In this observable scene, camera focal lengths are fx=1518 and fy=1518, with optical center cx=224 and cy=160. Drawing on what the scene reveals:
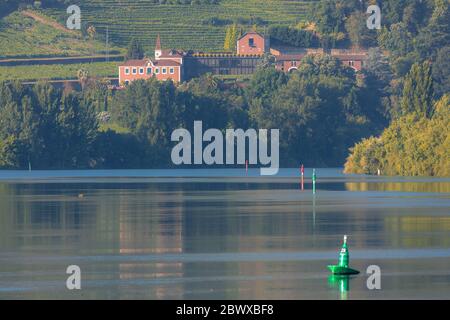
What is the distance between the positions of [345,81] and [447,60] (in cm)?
1902

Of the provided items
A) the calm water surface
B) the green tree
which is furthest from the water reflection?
the green tree

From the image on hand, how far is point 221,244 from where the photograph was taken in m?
44.2

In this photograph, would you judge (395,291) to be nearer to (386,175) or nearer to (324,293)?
(324,293)

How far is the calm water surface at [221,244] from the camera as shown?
33.3 meters

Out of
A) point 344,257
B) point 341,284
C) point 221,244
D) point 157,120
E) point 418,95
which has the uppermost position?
point 418,95

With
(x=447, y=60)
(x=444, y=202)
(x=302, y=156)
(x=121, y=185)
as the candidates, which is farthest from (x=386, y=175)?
(x=447, y=60)

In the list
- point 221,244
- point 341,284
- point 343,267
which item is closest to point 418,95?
point 221,244

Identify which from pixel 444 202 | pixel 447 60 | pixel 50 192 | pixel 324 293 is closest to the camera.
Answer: pixel 324 293

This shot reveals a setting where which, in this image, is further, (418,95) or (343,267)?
(418,95)

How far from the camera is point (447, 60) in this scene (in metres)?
182

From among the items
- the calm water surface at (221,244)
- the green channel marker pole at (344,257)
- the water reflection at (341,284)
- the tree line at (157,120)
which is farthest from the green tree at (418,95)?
the water reflection at (341,284)

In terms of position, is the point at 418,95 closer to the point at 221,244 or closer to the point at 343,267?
the point at 221,244

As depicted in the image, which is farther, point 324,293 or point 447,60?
point 447,60

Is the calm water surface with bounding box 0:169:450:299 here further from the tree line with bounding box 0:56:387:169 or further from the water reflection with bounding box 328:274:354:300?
the tree line with bounding box 0:56:387:169
